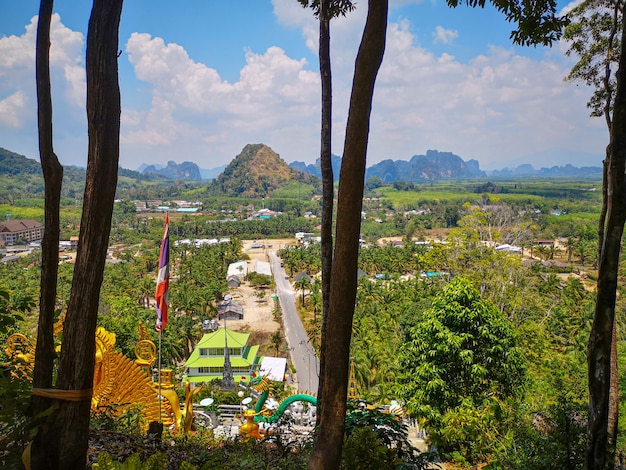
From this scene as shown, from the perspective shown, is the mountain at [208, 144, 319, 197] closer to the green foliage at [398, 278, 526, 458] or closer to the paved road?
the paved road

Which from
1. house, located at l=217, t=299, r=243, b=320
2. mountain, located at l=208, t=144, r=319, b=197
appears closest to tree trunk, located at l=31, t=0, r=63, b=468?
house, located at l=217, t=299, r=243, b=320

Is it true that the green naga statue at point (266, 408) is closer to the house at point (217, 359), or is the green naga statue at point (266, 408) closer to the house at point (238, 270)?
the house at point (217, 359)

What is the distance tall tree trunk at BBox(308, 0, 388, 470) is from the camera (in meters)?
1.87

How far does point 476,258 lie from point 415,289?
1106 centimetres

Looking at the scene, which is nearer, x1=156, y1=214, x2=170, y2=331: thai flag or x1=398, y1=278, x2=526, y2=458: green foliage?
x1=156, y1=214, x2=170, y2=331: thai flag

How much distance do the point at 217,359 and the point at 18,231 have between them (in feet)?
153

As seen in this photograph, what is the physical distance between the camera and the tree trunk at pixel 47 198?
214 cm

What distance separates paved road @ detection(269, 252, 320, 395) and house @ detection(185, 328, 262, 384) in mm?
2010

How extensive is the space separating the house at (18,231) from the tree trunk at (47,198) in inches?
2158

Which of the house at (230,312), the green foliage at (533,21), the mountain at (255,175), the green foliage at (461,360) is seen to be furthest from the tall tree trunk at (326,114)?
the mountain at (255,175)

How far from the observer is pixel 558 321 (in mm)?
15562

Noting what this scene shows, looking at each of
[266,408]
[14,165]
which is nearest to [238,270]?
[266,408]

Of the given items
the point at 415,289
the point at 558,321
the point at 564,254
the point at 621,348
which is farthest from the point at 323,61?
the point at 564,254

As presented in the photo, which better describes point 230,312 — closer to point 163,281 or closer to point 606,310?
point 163,281
